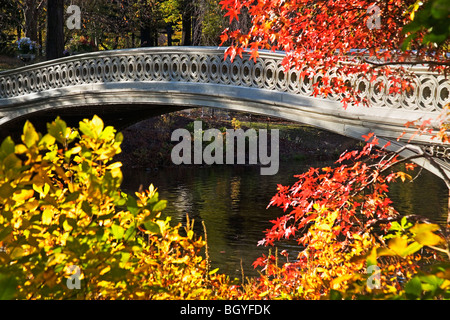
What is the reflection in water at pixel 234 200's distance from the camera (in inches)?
476

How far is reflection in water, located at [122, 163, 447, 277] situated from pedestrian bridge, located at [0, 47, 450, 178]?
2.82 m

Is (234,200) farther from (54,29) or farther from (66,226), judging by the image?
(66,226)

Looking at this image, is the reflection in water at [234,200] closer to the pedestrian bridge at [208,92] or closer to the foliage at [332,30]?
the pedestrian bridge at [208,92]

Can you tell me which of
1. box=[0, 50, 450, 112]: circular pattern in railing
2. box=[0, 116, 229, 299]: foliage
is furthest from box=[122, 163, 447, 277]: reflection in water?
box=[0, 116, 229, 299]: foliage

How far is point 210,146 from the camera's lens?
26188 mm

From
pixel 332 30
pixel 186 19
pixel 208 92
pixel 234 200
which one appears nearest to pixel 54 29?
pixel 234 200

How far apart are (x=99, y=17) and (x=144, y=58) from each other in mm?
15149

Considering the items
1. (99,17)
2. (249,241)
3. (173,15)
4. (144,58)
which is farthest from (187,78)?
(173,15)

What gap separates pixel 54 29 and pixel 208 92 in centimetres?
963

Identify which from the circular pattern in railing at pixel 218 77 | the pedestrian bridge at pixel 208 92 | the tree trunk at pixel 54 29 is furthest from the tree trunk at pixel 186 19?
the circular pattern in railing at pixel 218 77

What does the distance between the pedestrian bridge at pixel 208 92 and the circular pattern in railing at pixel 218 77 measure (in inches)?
0.7

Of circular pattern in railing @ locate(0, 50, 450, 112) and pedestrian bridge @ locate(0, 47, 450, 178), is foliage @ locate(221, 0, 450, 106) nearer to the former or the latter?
circular pattern in railing @ locate(0, 50, 450, 112)
